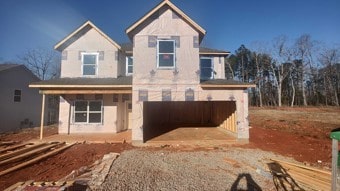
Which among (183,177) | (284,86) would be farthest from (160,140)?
(284,86)

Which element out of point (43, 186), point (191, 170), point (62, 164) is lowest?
point (62, 164)

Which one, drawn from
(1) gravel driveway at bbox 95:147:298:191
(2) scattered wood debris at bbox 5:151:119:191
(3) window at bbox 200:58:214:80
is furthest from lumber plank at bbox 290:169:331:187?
(3) window at bbox 200:58:214:80

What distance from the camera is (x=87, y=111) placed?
14.3 meters

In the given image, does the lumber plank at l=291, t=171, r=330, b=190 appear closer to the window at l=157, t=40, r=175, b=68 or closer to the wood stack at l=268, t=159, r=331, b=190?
the wood stack at l=268, t=159, r=331, b=190

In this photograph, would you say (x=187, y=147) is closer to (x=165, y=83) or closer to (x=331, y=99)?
(x=165, y=83)

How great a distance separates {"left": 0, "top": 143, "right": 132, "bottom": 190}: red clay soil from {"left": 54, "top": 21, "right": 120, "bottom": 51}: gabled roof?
751 cm

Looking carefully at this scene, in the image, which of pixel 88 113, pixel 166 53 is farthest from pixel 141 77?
pixel 88 113

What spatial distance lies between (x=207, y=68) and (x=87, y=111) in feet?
31.0

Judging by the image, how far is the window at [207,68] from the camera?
1503cm

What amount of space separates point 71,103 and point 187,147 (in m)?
9.03

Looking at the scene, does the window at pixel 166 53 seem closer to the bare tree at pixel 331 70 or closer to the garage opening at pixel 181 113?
the garage opening at pixel 181 113

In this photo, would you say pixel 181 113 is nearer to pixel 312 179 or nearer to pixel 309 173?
pixel 309 173

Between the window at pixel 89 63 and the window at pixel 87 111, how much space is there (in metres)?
2.18

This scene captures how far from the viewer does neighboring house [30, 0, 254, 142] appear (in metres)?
11.4
